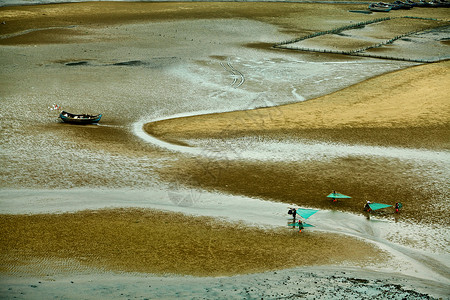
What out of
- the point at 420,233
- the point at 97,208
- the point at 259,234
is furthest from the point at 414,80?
the point at 97,208

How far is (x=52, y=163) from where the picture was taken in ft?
85.4

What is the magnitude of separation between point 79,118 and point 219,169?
1031 centimetres

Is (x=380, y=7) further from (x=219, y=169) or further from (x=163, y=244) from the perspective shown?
(x=163, y=244)

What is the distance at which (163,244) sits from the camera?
18812 millimetres

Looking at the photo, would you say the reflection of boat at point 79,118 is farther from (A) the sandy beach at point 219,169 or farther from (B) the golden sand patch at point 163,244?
A: (B) the golden sand patch at point 163,244

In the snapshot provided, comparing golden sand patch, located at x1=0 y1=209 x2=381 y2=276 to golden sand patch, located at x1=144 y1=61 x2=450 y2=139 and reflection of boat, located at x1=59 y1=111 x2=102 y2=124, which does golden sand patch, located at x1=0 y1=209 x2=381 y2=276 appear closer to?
golden sand patch, located at x1=144 y1=61 x2=450 y2=139

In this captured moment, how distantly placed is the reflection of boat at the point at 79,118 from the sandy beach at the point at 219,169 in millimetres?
488

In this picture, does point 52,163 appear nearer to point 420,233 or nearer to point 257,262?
point 257,262

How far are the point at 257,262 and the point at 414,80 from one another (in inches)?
1117

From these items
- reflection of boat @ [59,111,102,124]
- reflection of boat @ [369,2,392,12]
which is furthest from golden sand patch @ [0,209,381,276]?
reflection of boat @ [369,2,392,12]

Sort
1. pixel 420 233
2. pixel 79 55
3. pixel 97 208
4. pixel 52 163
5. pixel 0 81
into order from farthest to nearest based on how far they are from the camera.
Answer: pixel 79 55 → pixel 0 81 → pixel 52 163 → pixel 97 208 → pixel 420 233

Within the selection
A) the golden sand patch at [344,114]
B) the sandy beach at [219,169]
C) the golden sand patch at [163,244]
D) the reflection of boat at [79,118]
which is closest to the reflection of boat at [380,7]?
the sandy beach at [219,169]

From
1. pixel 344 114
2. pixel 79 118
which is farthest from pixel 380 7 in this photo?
pixel 79 118

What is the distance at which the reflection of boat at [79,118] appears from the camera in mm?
30770
